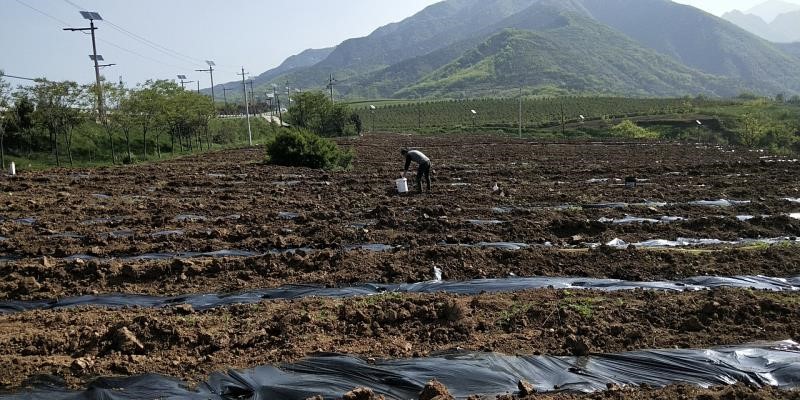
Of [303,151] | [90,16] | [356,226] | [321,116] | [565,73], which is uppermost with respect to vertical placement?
[565,73]

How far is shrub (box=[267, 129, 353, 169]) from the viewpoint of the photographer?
2097 centimetres

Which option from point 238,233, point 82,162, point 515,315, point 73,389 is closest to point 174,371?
point 73,389

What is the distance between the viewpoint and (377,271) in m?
6.72

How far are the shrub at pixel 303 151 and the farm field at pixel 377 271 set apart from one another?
7430mm

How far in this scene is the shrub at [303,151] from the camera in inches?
826

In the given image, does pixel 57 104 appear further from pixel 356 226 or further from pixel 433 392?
pixel 433 392

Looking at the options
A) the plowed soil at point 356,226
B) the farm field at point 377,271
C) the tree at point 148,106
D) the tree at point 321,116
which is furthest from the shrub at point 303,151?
the tree at point 321,116

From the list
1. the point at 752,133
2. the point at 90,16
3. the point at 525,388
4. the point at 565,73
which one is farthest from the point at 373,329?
the point at 565,73

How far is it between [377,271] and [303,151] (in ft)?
48.8

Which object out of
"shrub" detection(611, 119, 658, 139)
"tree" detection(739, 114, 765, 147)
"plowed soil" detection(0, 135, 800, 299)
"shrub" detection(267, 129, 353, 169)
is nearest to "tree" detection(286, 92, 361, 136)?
"shrub" detection(611, 119, 658, 139)

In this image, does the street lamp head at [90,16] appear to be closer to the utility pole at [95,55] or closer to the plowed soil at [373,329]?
the utility pole at [95,55]

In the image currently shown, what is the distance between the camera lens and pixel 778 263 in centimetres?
673

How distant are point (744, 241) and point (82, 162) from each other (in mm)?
31046

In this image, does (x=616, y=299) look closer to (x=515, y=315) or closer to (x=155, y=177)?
(x=515, y=315)
